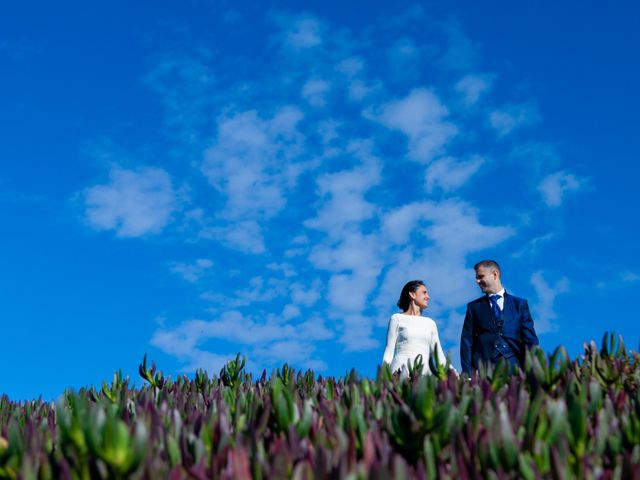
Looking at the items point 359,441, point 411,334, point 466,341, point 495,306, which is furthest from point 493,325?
point 359,441

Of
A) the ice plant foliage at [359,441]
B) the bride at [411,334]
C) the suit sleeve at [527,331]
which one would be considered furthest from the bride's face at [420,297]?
the ice plant foliage at [359,441]

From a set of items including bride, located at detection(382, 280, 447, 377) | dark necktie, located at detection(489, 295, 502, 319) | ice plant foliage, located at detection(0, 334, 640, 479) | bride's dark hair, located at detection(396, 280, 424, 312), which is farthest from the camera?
bride's dark hair, located at detection(396, 280, 424, 312)

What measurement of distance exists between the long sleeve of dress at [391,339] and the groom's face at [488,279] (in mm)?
1534

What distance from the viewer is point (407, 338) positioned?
11.8m

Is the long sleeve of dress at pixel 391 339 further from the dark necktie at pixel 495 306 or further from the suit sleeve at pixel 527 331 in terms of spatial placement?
the suit sleeve at pixel 527 331

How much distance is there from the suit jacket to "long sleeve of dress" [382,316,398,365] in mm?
1100

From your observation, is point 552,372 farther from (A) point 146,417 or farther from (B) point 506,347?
(B) point 506,347

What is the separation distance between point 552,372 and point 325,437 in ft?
5.80

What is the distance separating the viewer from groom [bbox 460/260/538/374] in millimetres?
11492

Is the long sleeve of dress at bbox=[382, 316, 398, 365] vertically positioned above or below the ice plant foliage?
above

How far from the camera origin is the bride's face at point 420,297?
1243cm

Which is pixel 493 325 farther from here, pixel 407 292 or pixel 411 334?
pixel 407 292

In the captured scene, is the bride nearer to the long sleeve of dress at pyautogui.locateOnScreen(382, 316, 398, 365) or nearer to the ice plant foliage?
the long sleeve of dress at pyautogui.locateOnScreen(382, 316, 398, 365)

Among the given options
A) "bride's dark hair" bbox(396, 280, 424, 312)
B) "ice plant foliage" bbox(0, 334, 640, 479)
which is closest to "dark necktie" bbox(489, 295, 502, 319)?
"bride's dark hair" bbox(396, 280, 424, 312)
